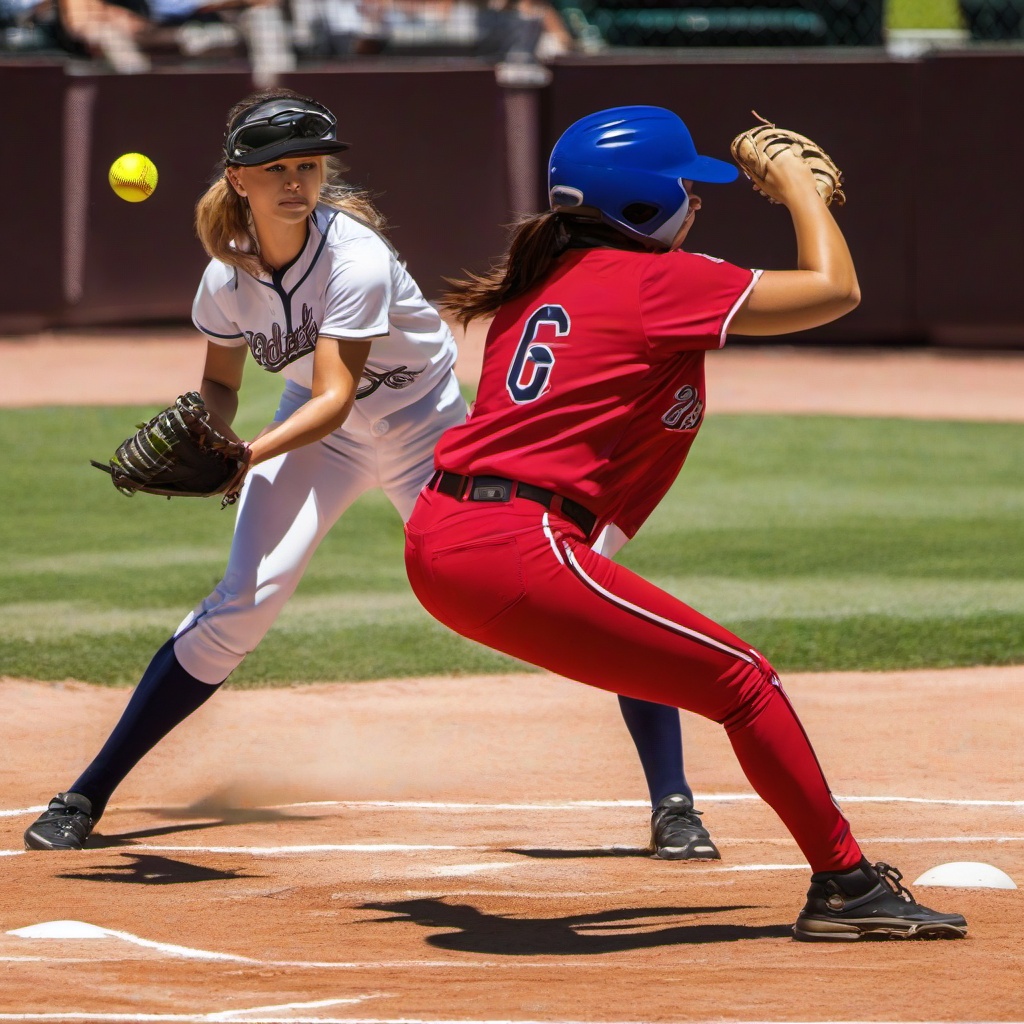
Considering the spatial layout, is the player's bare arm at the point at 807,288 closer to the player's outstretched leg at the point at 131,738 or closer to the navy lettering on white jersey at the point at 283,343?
the navy lettering on white jersey at the point at 283,343

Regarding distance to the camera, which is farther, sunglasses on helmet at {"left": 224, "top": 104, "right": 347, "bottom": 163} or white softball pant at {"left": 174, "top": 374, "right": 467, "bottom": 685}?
white softball pant at {"left": 174, "top": 374, "right": 467, "bottom": 685}

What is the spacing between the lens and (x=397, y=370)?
4488 millimetres

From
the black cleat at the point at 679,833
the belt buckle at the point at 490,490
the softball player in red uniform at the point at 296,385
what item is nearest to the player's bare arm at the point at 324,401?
the softball player in red uniform at the point at 296,385

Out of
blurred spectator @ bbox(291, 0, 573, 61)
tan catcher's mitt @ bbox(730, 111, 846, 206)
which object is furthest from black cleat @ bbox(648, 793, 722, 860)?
blurred spectator @ bbox(291, 0, 573, 61)

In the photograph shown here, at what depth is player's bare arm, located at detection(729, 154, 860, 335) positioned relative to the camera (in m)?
3.23

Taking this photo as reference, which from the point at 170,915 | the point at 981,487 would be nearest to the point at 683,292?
the point at 170,915

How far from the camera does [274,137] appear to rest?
4.04 metres

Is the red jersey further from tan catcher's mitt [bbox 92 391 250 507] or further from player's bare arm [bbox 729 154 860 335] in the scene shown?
tan catcher's mitt [bbox 92 391 250 507]

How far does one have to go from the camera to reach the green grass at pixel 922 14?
22125 millimetres

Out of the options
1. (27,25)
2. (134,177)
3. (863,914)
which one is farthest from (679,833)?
(27,25)

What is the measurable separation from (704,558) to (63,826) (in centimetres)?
456

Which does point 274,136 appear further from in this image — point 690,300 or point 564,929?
point 564,929

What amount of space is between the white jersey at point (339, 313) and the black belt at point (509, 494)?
0.82 meters

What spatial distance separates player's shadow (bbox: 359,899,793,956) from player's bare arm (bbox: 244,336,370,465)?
3.41 feet
